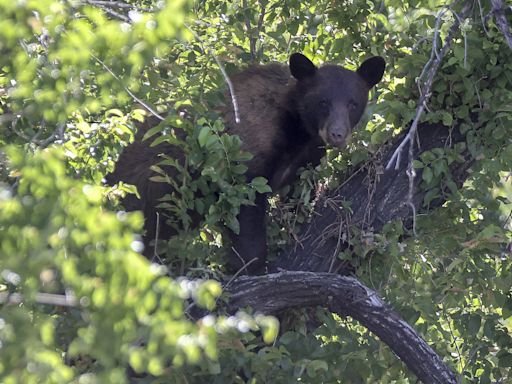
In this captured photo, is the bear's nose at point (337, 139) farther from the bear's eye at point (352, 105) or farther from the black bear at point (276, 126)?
the bear's eye at point (352, 105)

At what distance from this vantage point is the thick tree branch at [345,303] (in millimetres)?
4751

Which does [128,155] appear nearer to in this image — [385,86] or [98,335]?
[385,86]

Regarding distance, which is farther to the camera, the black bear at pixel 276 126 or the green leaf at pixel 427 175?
the black bear at pixel 276 126

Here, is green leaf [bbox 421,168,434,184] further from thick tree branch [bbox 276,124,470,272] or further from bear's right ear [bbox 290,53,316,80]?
bear's right ear [bbox 290,53,316,80]

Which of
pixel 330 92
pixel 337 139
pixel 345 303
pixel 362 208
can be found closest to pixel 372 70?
pixel 330 92

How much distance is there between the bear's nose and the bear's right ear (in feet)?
2.11

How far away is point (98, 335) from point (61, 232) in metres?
0.25

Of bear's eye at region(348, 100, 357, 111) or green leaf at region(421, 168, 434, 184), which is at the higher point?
→ green leaf at region(421, 168, 434, 184)

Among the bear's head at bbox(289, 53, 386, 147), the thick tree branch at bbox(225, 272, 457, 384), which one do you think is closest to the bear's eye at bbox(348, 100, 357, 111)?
the bear's head at bbox(289, 53, 386, 147)

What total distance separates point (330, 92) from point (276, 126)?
1.65ft

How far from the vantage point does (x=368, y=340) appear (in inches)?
210

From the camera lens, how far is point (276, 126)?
6.46 m

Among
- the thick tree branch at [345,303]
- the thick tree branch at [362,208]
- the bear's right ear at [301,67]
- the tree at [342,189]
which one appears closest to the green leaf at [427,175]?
the tree at [342,189]

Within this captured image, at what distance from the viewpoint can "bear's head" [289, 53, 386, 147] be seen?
255 inches
